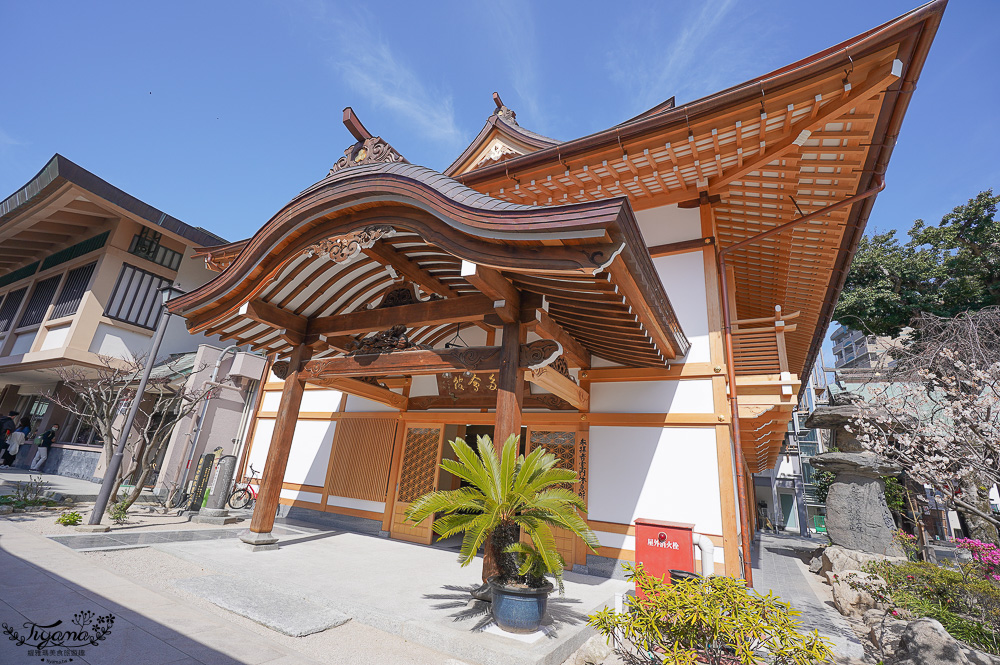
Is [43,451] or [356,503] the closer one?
[356,503]

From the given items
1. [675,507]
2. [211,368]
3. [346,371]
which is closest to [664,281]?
[675,507]

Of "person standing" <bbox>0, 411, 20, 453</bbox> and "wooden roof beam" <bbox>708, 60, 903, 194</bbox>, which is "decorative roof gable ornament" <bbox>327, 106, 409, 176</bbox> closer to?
"wooden roof beam" <bbox>708, 60, 903, 194</bbox>

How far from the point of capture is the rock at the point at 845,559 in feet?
25.6

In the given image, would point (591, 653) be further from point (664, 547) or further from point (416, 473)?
point (416, 473)

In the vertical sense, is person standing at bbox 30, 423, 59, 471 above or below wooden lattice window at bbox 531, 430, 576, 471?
below

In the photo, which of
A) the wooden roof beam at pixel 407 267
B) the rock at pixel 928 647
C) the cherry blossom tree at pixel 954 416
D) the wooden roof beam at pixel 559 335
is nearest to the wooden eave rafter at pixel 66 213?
the wooden roof beam at pixel 407 267

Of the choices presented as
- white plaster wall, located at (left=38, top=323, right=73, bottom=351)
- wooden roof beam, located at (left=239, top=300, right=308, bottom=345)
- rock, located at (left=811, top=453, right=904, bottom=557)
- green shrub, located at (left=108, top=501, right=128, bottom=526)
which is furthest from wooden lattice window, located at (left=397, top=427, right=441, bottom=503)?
white plaster wall, located at (left=38, top=323, right=73, bottom=351)

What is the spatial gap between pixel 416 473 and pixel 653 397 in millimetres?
4909

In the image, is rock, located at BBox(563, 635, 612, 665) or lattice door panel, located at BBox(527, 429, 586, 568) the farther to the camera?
lattice door panel, located at BBox(527, 429, 586, 568)

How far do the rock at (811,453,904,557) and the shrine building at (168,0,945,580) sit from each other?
2513 mm

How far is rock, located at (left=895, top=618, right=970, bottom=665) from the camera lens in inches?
139

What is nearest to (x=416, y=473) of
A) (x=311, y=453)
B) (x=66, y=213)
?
(x=311, y=453)

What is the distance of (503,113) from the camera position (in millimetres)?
10680

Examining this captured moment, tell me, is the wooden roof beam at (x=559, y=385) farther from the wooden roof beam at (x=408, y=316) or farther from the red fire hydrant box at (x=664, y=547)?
the red fire hydrant box at (x=664, y=547)
